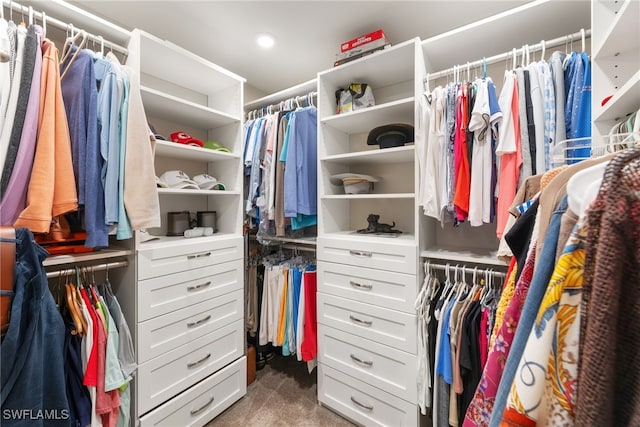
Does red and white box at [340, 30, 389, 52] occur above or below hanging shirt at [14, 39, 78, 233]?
above

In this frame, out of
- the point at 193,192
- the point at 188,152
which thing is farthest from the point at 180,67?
the point at 193,192

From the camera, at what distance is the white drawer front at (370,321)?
144 centimetres

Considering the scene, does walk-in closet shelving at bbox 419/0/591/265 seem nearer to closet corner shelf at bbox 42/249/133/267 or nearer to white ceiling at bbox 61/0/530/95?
white ceiling at bbox 61/0/530/95

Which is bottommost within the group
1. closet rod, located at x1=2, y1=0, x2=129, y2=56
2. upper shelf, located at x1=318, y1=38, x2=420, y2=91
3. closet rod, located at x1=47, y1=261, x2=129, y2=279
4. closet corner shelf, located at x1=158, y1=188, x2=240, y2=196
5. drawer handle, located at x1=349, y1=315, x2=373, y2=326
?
drawer handle, located at x1=349, y1=315, x2=373, y2=326

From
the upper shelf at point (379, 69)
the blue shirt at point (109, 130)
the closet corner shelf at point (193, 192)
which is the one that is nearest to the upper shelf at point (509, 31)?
the upper shelf at point (379, 69)

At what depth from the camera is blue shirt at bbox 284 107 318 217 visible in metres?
1.77

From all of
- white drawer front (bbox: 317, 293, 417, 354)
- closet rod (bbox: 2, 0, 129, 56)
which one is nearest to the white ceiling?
closet rod (bbox: 2, 0, 129, 56)

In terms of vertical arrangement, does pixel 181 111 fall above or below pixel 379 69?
below

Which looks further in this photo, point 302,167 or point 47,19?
point 302,167

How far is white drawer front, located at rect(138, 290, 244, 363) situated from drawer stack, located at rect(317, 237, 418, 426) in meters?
0.59

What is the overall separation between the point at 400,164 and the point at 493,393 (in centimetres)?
157

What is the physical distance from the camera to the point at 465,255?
55.6 inches

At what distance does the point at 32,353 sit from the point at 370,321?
4.71 ft

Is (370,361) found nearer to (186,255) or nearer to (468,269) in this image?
(468,269)
